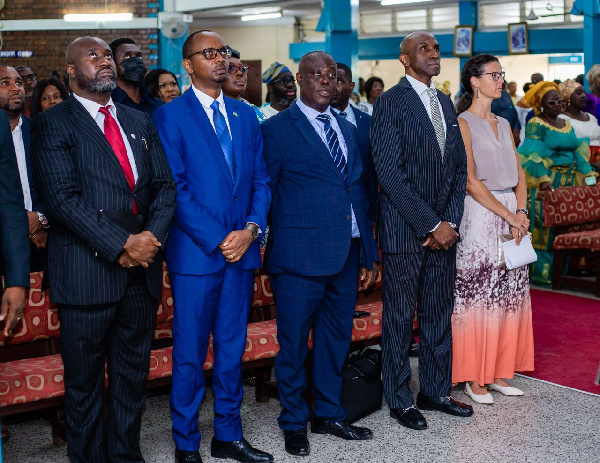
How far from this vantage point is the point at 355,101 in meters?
10.6

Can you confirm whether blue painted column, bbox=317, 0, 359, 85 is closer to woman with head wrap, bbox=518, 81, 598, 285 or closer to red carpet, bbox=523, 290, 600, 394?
woman with head wrap, bbox=518, 81, 598, 285

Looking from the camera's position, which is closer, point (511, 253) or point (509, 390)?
point (511, 253)

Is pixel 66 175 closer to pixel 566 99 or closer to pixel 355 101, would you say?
pixel 566 99

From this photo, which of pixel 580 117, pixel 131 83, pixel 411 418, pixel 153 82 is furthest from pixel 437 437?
pixel 580 117

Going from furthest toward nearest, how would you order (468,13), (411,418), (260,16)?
(260,16) → (468,13) → (411,418)

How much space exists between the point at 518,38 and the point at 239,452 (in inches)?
632

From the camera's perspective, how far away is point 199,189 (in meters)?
3.60

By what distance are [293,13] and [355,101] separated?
33.1ft

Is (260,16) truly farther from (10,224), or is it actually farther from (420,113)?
(10,224)

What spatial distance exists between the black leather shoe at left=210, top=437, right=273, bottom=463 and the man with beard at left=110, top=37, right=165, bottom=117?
7.69 feet

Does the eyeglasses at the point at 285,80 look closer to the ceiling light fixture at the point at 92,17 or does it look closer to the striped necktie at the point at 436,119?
the striped necktie at the point at 436,119

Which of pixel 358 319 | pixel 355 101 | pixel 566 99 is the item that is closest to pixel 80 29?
pixel 355 101

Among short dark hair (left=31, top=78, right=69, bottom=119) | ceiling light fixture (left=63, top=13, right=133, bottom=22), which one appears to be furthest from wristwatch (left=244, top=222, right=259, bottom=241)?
→ ceiling light fixture (left=63, top=13, right=133, bottom=22)

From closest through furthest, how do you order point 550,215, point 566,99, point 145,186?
point 145,186
point 550,215
point 566,99
